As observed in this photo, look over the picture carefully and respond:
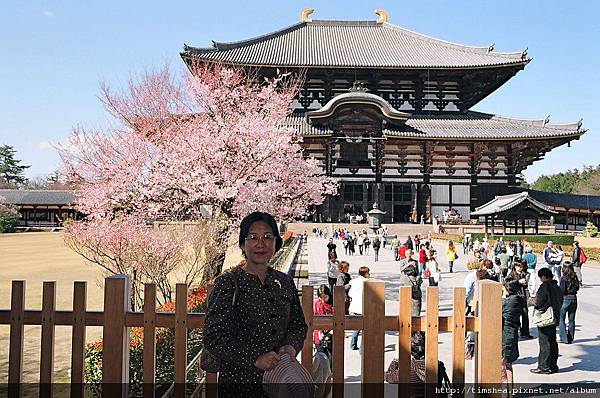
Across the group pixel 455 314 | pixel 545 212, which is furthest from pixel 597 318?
pixel 545 212

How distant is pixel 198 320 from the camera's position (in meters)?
3.30

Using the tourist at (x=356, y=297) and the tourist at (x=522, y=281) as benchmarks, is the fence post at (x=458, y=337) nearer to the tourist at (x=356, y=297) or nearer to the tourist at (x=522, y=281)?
the tourist at (x=356, y=297)

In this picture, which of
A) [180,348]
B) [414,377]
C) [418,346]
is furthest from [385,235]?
[180,348]

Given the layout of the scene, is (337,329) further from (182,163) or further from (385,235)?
(385,235)

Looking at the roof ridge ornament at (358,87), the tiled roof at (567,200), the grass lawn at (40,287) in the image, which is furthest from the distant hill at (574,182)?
the grass lawn at (40,287)

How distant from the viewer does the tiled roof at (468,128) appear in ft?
115

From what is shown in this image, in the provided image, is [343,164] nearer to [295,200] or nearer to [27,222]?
[295,200]

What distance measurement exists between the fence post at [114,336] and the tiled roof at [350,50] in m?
34.3

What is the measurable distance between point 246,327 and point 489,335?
5.50 ft

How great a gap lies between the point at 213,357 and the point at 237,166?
31.2 ft

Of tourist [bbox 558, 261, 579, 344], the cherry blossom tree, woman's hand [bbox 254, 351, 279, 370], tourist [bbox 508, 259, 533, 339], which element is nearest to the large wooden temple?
the cherry blossom tree

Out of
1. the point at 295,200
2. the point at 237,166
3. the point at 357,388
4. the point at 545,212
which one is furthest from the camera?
the point at 545,212

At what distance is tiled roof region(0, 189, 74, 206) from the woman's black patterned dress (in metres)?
54.1

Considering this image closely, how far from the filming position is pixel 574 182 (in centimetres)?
7688
